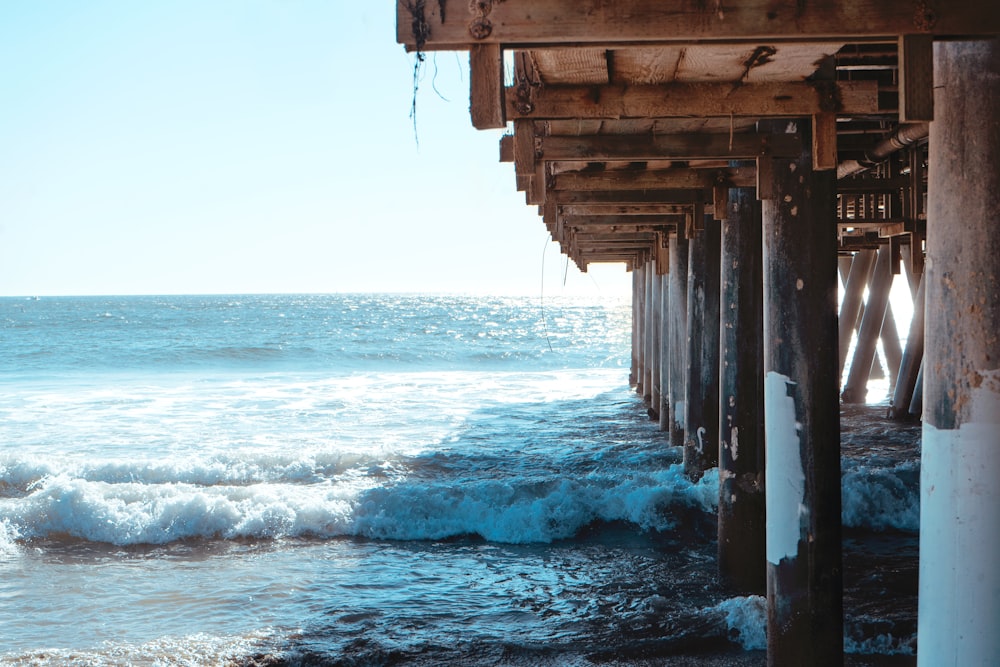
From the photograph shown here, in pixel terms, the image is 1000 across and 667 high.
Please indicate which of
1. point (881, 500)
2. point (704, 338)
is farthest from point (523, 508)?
point (881, 500)

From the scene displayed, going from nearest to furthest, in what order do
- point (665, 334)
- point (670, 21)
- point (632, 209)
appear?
point (670, 21), point (632, 209), point (665, 334)

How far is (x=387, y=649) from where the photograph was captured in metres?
→ 5.70

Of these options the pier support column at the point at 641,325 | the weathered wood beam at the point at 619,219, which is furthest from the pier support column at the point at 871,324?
the weathered wood beam at the point at 619,219

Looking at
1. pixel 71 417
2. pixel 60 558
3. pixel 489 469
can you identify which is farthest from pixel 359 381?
pixel 60 558

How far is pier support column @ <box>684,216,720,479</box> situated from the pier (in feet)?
2.91

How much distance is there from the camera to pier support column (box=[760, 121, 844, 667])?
3988 mm

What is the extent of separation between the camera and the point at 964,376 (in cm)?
286

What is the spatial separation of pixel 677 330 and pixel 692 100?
738 cm

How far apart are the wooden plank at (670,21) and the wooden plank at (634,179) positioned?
314 cm

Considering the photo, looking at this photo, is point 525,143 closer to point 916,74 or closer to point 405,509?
point 916,74

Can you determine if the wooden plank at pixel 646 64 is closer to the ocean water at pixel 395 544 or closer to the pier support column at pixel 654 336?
the ocean water at pixel 395 544

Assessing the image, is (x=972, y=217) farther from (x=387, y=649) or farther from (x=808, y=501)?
(x=387, y=649)

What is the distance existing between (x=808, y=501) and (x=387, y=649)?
292 centimetres

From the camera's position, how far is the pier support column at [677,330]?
9734 mm
